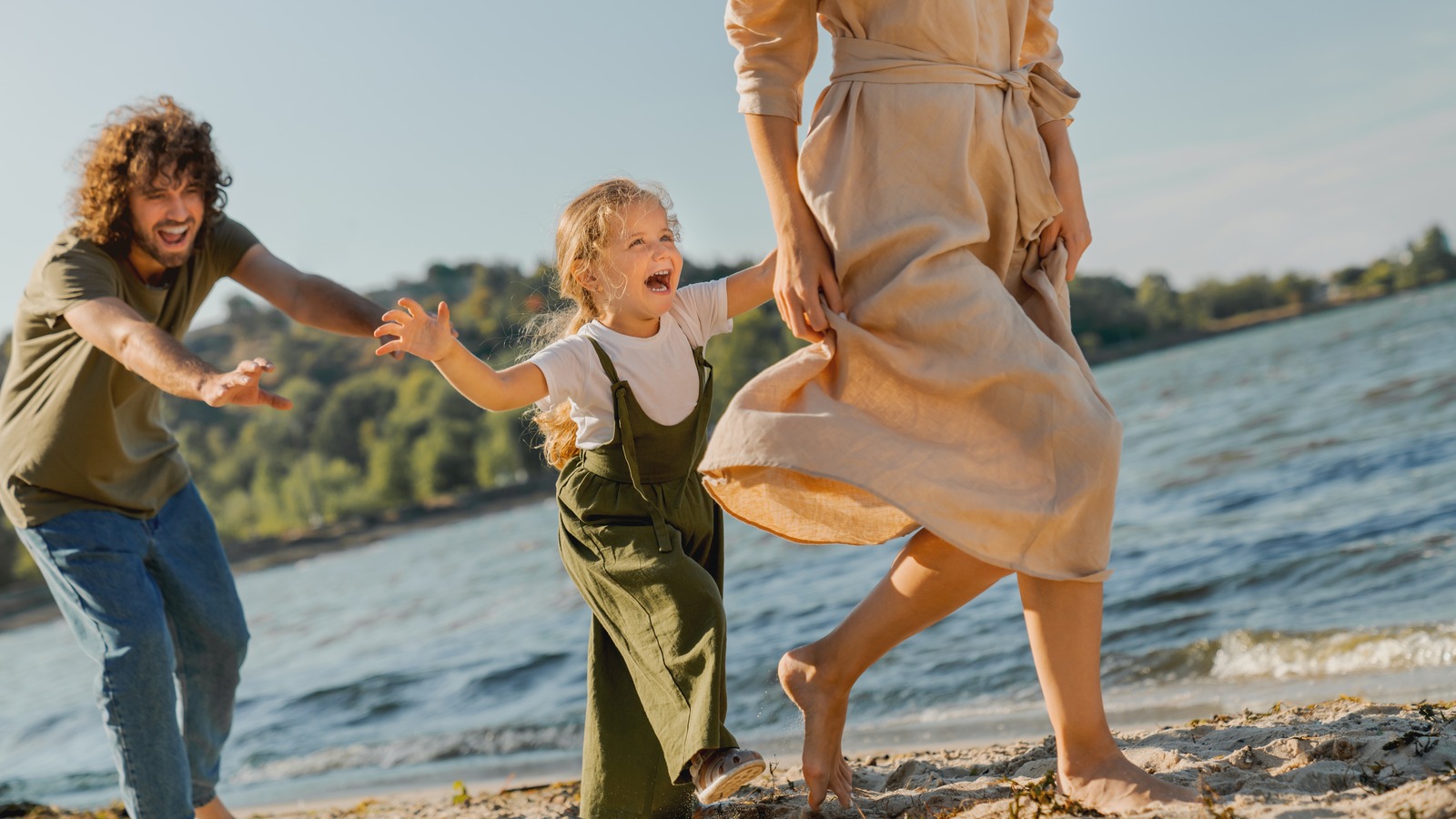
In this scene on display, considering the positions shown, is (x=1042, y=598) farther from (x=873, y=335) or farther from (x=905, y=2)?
(x=905, y=2)

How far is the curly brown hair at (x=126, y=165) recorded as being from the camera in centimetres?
319

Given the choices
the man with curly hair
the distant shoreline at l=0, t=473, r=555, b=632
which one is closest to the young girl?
the man with curly hair

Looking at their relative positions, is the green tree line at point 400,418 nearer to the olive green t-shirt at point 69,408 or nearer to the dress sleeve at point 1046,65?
the olive green t-shirt at point 69,408

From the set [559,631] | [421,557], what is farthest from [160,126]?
[421,557]

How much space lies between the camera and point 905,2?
2283mm

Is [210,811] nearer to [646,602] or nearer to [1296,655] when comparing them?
[646,602]

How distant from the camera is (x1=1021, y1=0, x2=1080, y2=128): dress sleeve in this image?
8.18 ft

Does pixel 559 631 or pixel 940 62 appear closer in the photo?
pixel 940 62

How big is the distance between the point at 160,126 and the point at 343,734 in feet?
15.4

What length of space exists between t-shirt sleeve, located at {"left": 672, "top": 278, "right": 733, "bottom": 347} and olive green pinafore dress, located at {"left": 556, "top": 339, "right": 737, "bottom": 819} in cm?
5

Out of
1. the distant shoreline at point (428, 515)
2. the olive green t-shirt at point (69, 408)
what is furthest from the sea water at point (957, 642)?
the distant shoreline at point (428, 515)

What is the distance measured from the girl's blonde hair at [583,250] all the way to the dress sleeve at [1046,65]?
0.88m

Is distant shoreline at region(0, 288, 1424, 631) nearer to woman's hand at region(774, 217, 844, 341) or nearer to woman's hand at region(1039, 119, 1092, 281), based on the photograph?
woman's hand at region(774, 217, 844, 341)

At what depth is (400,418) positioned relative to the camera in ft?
206
